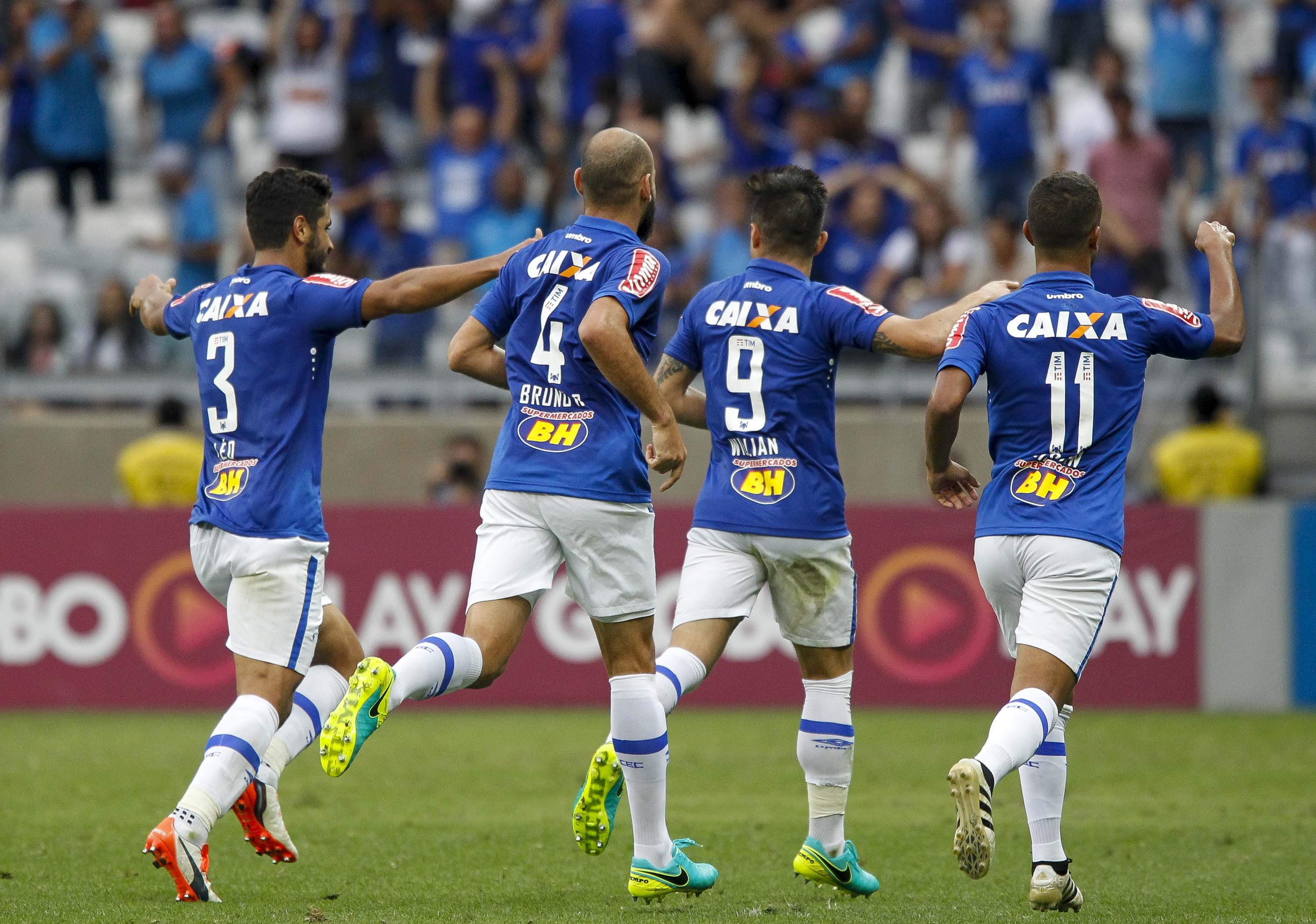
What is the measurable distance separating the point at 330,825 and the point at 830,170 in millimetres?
8981

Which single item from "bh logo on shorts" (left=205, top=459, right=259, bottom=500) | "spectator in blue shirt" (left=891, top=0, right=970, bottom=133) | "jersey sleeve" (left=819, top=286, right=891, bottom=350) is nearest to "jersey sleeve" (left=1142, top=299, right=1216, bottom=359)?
"jersey sleeve" (left=819, top=286, right=891, bottom=350)

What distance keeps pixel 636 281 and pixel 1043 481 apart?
4.91 ft

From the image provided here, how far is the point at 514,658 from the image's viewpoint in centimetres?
1254

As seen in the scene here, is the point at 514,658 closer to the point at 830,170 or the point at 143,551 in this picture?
the point at 143,551

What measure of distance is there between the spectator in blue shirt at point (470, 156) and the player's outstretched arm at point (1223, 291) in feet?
31.8

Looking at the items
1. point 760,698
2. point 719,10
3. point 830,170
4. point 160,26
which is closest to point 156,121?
point 160,26

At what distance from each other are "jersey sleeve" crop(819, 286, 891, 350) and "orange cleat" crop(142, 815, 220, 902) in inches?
109

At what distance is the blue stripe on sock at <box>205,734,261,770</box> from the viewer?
5793mm

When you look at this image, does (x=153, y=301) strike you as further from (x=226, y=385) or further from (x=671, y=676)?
(x=671, y=676)

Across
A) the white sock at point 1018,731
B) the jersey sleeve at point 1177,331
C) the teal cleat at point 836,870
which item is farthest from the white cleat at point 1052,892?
the jersey sleeve at point 1177,331

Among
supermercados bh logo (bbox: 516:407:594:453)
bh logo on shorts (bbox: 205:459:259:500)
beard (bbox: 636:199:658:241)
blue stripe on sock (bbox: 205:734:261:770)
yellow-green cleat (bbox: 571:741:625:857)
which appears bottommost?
yellow-green cleat (bbox: 571:741:625:857)

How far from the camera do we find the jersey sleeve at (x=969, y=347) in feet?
18.4

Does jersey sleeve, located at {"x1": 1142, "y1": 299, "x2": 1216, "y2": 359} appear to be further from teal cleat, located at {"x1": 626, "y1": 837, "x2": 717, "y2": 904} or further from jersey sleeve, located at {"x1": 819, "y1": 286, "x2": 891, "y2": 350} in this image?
teal cleat, located at {"x1": 626, "y1": 837, "x2": 717, "y2": 904}

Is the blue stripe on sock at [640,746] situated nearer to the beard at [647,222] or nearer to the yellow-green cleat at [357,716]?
the yellow-green cleat at [357,716]
